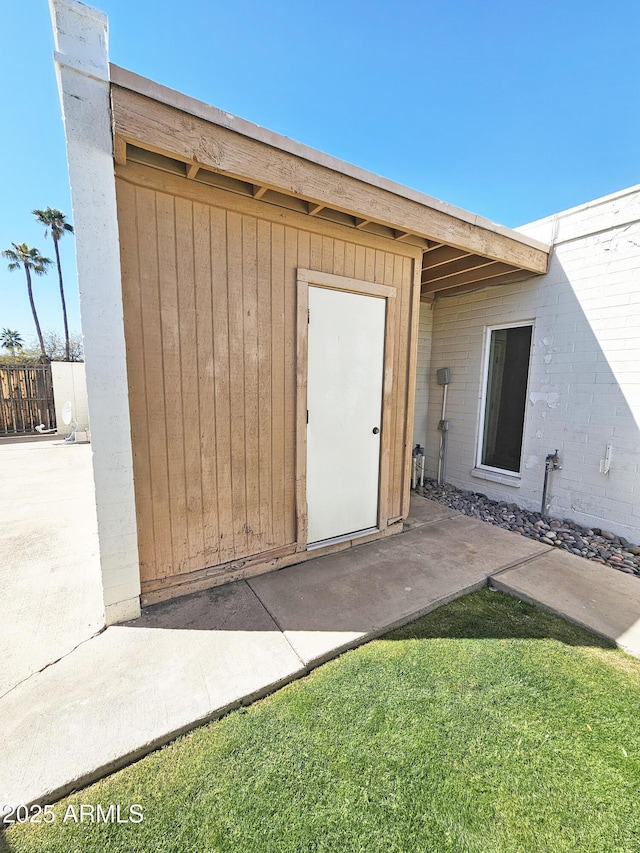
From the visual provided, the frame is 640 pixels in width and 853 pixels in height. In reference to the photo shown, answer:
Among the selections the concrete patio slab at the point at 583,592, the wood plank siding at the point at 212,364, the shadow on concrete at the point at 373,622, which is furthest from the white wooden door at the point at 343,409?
the concrete patio slab at the point at 583,592

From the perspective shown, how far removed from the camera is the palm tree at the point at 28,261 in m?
16.9

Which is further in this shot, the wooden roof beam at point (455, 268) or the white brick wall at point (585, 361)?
the wooden roof beam at point (455, 268)

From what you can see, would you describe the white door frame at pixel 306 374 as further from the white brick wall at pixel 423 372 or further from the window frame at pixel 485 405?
the white brick wall at pixel 423 372

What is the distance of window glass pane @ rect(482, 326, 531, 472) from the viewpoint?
397 centimetres

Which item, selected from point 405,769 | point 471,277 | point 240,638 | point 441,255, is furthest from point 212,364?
point 471,277

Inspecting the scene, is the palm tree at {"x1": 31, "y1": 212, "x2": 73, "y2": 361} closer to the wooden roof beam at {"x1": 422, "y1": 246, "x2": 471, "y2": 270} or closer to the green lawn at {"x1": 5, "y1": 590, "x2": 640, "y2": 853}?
the wooden roof beam at {"x1": 422, "y1": 246, "x2": 471, "y2": 270}

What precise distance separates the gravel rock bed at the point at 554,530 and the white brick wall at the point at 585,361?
108 mm

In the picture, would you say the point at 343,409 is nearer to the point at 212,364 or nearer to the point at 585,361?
the point at 212,364

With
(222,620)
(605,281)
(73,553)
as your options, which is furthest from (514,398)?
(73,553)

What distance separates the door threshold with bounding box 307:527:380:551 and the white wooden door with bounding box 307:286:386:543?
0.03m

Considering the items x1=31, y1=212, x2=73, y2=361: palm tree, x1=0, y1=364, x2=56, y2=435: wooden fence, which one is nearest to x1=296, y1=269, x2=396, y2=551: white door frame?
x1=0, y1=364, x2=56, y2=435: wooden fence

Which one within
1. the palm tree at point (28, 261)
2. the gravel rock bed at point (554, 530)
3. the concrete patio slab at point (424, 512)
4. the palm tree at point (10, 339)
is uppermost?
the palm tree at point (28, 261)

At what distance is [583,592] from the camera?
2.38m

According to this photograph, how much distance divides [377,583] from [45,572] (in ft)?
7.97
